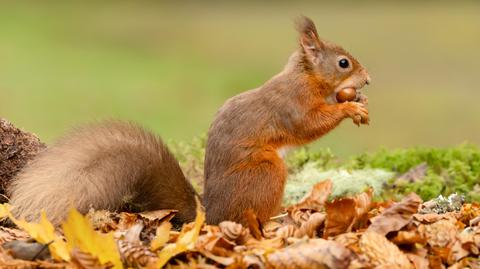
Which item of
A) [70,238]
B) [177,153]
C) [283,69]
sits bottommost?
[177,153]

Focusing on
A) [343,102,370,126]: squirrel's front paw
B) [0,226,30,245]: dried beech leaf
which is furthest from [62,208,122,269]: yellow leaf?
[343,102,370,126]: squirrel's front paw

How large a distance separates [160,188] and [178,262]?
1.04 metres

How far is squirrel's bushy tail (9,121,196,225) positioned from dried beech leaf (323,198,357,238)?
96cm

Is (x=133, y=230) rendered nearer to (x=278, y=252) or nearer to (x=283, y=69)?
(x=278, y=252)

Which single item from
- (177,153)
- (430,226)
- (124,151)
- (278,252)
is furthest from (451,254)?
(177,153)

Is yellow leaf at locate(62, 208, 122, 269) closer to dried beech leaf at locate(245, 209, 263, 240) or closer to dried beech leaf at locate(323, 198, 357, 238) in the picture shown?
dried beech leaf at locate(245, 209, 263, 240)

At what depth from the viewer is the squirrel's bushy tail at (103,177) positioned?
386cm

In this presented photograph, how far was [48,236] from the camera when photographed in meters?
3.22

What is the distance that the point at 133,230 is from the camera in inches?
133

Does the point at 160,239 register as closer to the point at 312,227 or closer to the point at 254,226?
the point at 254,226

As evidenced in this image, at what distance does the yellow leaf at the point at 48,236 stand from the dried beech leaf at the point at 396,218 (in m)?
1.15

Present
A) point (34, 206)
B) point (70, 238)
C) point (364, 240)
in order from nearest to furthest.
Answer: point (70, 238)
point (364, 240)
point (34, 206)

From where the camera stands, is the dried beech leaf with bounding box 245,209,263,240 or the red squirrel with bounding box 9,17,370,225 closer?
the dried beech leaf with bounding box 245,209,263,240

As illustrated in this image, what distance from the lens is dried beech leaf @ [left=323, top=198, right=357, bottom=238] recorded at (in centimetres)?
348
